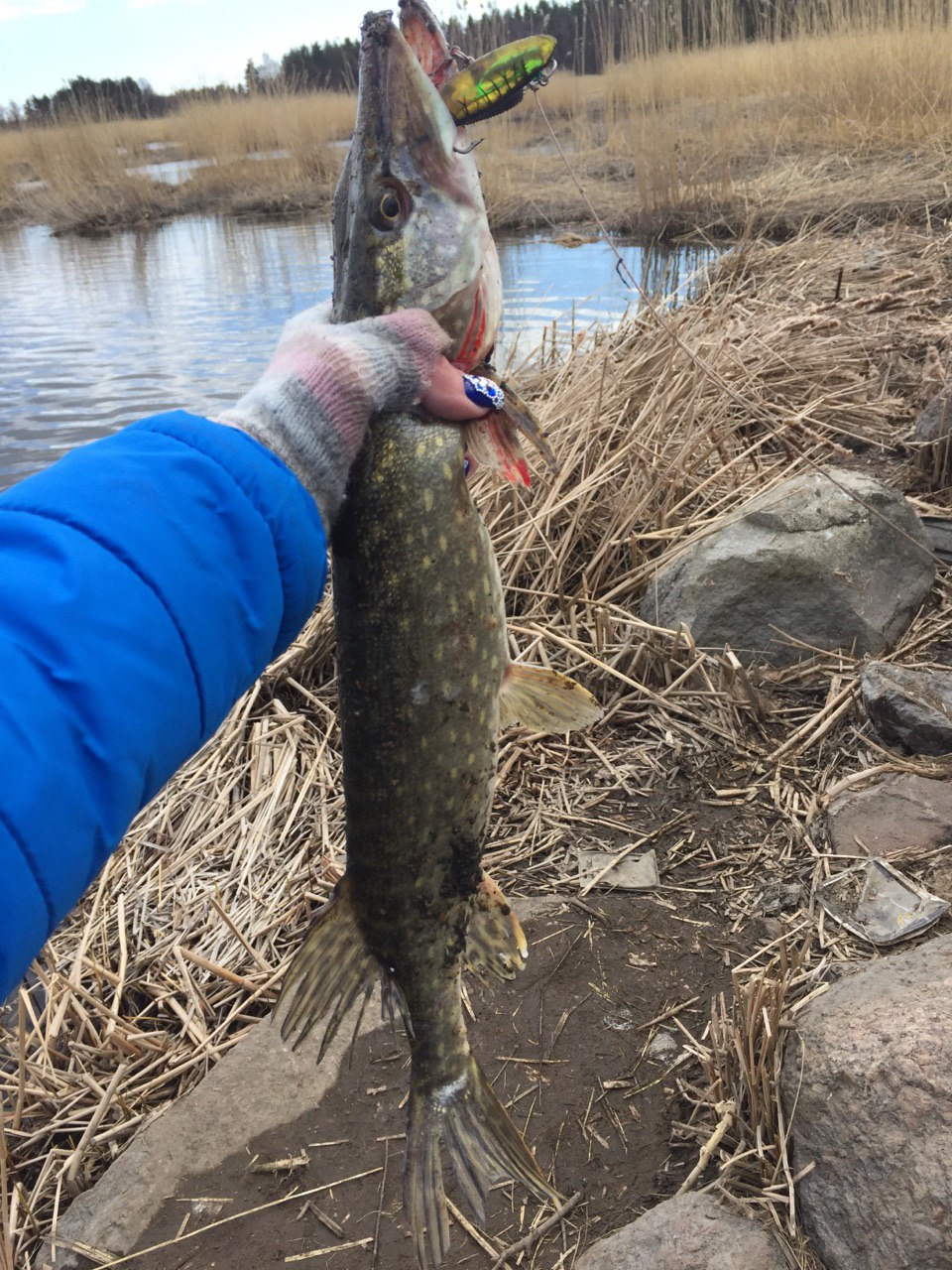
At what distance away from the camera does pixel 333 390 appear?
1.61 m

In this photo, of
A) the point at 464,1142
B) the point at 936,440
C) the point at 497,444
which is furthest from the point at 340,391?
the point at 936,440

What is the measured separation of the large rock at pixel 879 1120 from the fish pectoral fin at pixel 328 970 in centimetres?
87

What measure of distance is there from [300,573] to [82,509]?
34 centimetres

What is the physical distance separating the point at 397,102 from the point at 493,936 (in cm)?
153

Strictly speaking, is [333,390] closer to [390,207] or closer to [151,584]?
[390,207]

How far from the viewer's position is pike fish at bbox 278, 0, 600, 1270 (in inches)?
67.1

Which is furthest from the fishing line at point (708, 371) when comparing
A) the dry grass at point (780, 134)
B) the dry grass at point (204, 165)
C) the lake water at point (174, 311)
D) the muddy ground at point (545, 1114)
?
the dry grass at point (204, 165)

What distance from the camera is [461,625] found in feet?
5.85

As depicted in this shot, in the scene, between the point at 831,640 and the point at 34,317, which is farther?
the point at 34,317

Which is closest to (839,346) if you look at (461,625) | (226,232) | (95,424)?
(461,625)

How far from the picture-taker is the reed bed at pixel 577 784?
8.32 ft

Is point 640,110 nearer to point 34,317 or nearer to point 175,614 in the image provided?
point 34,317

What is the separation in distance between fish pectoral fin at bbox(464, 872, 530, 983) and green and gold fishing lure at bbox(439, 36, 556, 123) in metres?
1.38

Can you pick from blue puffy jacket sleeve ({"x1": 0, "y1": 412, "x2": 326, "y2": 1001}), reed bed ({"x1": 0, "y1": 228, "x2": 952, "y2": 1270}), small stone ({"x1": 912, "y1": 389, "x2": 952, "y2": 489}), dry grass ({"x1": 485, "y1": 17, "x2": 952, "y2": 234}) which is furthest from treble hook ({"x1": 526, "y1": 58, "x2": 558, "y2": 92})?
dry grass ({"x1": 485, "y1": 17, "x2": 952, "y2": 234})
